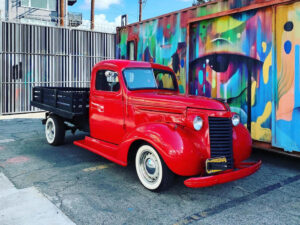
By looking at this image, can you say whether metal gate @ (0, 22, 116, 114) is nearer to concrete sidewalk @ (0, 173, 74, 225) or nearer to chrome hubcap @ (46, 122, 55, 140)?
chrome hubcap @ (46, 122, 55, 140)

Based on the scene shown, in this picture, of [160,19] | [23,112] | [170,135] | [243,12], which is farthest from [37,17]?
[170,135]

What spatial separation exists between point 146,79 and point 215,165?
2.10 metres

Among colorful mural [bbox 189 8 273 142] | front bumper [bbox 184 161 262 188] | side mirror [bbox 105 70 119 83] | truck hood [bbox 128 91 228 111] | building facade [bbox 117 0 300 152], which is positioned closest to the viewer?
front bumper [bbox 184 161 262 188]

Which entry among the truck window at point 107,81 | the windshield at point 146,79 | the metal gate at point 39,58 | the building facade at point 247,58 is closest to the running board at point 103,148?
the truck window at point 107,81

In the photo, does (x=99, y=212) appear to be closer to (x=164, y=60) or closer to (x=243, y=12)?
(x=243, y=12)

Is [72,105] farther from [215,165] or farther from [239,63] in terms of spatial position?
[239,63]

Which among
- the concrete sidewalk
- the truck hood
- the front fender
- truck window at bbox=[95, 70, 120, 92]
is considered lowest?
the concrete sidewalk

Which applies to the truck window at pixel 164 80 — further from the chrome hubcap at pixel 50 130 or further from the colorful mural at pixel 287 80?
the chrome hubcap at pixel 50 130

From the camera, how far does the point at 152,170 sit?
4145 mm

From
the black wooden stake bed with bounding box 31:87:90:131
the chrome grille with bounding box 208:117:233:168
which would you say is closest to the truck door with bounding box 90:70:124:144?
the black wooden stake bed with bounding box 31:87:90:131

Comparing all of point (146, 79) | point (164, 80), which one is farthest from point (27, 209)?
point (164, 80)

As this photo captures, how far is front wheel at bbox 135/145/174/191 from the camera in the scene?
3.88m

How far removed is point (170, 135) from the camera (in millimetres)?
3785

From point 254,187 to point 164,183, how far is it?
1.49 meters
